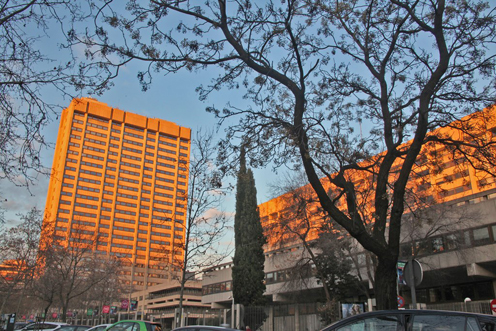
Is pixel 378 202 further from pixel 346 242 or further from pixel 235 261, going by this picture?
pixel 235 261

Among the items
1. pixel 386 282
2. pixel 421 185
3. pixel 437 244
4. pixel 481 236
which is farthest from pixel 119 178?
pixel 386 282

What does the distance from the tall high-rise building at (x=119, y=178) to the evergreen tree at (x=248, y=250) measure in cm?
8449

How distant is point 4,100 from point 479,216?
24.2 metres

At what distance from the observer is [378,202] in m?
8.91

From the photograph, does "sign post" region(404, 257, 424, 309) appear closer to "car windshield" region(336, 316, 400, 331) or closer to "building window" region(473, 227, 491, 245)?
"car windshield" region(336, 316, 400, 331)

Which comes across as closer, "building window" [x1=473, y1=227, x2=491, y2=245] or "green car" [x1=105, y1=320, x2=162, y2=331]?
"green car" [x1=105, y1=320, x2=162, y2=331]

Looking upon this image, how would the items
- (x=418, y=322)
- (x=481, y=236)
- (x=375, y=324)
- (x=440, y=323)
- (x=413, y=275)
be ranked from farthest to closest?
1. (x=481, y=236)
2. (x=413, y=275)
3. (x=375, y=324)
4. (x=418, y=322)
5. (x=440, y=323)

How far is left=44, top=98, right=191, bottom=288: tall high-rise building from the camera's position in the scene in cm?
12288

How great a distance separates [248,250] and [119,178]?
10871 cm

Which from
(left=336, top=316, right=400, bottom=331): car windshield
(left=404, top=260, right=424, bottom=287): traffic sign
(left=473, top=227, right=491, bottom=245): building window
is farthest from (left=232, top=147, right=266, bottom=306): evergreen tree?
(left=336, top=316, right=400, bottom=331): car windshield

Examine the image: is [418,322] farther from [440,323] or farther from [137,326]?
[137,326]

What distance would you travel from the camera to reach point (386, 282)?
27.2ft

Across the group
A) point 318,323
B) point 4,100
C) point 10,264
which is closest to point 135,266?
point 10,264

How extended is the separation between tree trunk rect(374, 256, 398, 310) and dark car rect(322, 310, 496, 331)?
3267mm
